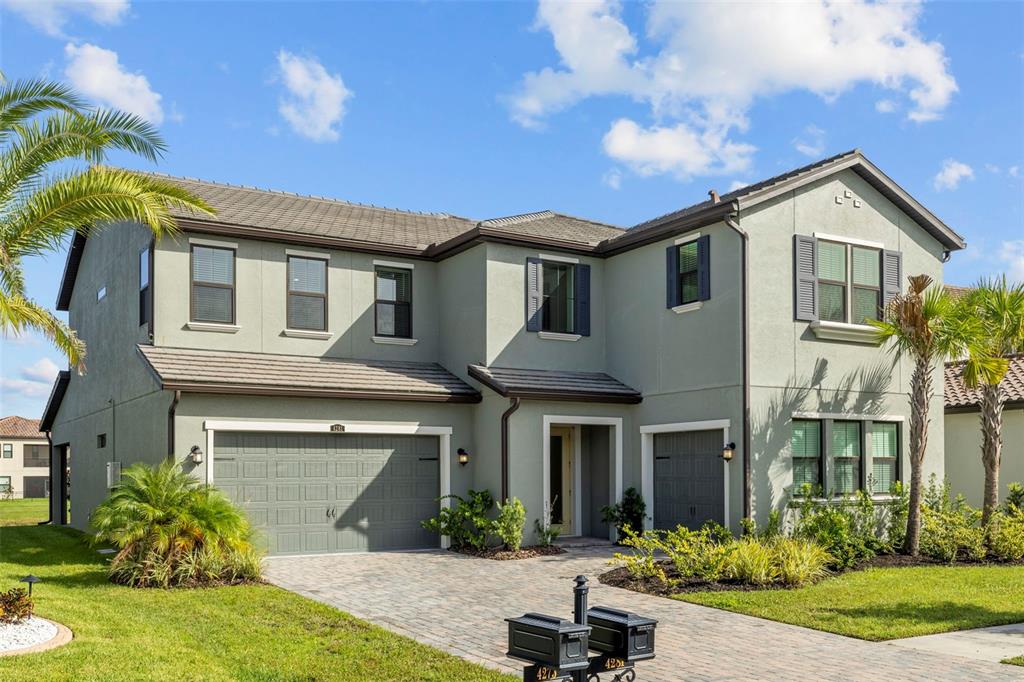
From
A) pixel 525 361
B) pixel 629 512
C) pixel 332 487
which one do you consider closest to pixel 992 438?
pixel 629 512

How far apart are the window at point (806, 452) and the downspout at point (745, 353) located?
1223 mm

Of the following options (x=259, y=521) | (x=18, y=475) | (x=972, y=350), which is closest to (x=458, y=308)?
(x=259, y=521)

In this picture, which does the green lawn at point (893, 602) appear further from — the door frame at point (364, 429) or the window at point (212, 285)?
the window at point (212, 285)

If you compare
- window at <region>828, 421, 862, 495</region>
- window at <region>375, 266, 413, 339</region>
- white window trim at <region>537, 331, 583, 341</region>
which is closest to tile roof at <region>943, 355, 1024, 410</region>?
window at <region>828, 421, 862, 495</region>

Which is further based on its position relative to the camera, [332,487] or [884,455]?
[884,455]

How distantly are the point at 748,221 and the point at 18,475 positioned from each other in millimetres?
61882

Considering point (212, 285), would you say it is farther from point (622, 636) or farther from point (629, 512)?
point (622, 636)

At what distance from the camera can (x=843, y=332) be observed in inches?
679

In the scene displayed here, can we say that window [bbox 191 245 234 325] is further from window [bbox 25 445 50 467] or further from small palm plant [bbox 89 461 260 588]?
window [bbox 25 445 50 467]

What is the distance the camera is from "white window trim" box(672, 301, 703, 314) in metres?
17.2

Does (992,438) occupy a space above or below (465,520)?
above

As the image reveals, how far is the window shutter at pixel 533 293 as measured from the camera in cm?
1881

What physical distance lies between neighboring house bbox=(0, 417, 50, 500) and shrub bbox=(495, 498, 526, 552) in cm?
5604

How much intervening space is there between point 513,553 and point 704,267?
6119 millimetres
